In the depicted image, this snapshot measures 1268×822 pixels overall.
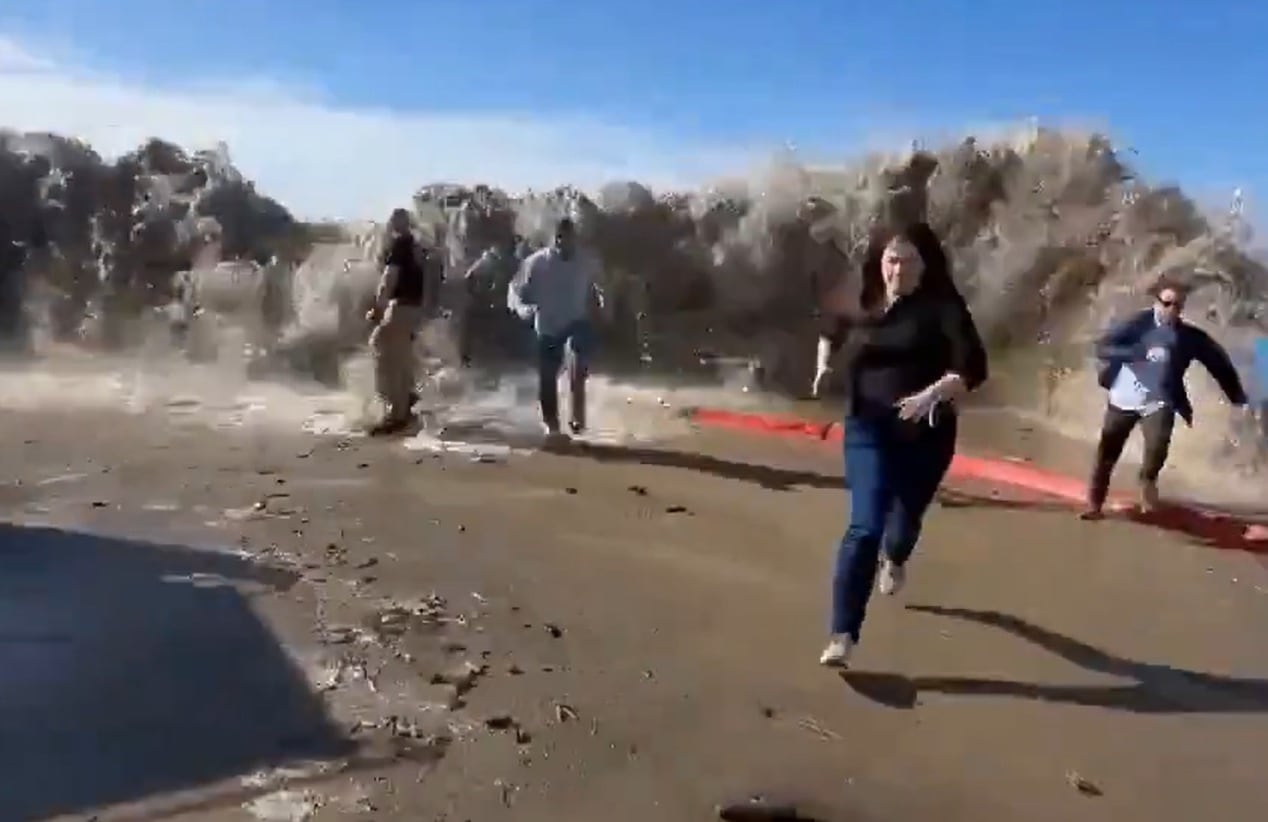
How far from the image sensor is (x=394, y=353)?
10.2 metres

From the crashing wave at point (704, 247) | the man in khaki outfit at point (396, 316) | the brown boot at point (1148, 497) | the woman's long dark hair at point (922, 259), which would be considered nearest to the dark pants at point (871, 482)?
the woman's long dark hair at point (922, 259)

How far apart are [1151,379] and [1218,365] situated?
350 mm

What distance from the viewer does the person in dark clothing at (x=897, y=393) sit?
15.3 feet

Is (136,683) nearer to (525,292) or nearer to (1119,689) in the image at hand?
(1119,689)

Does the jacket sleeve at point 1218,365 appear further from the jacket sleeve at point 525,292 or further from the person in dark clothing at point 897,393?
the jacket sleeve at point 525,292

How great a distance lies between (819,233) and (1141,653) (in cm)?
1065

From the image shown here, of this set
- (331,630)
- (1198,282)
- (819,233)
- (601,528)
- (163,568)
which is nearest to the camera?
(331,630)

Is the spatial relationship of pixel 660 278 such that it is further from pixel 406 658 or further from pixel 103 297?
pixel 406 658

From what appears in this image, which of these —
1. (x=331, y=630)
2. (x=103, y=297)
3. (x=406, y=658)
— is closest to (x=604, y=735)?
(x=406, y=658)

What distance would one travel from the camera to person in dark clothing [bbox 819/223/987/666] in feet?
15.3

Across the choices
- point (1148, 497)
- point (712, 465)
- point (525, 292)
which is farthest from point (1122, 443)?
point (525, 292)

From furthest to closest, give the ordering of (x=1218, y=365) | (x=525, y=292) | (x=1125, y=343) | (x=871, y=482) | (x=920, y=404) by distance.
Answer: (x=525, y=292) < (x=1125, y=343) < (x=1218, y=365) < (x=871, y=482) < (x=920, y=404)

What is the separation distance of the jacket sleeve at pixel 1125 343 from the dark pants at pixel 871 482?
10.3ft

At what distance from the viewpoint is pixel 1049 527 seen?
24.2 feet
